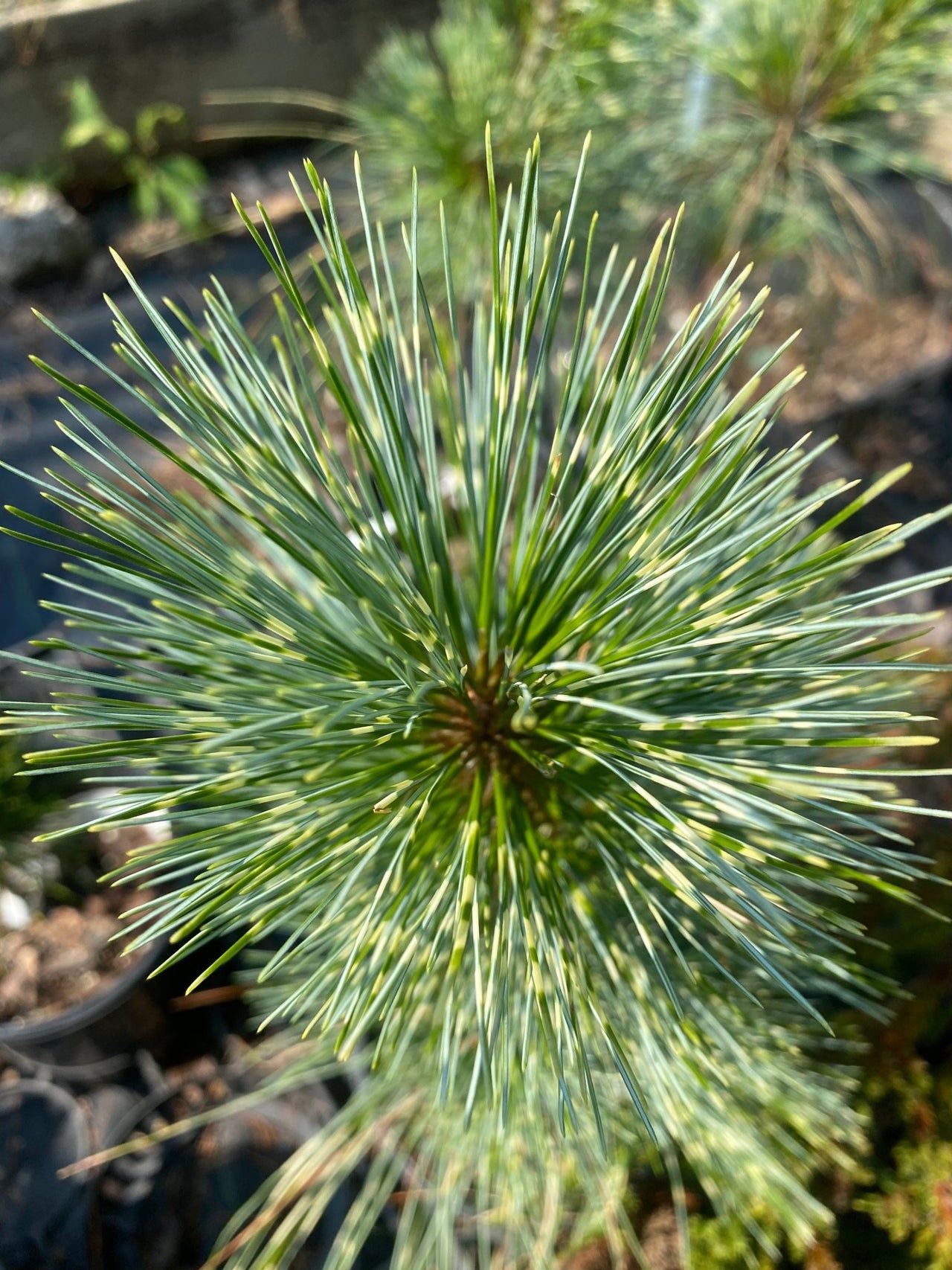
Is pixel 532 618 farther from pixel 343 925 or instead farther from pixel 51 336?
pixel 51 336

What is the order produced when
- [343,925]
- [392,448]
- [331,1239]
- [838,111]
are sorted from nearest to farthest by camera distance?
[392,448] < [343,925] < [331,1239] < [838,111]

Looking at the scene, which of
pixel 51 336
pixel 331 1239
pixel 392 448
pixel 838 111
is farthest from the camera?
pixel 51 336

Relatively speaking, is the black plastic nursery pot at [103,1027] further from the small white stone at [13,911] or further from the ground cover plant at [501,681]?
the ground cover plant at [501,681]

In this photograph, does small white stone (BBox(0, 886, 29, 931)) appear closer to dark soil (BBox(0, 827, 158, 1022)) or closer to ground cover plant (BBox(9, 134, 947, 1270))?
dark soil (BBox(0, 827, 158, 1022))

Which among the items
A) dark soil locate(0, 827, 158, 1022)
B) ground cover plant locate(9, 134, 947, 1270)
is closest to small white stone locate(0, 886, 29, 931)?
dark soil locate(0, 827, 158, 1022)

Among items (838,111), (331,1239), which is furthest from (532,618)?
(838,111)
